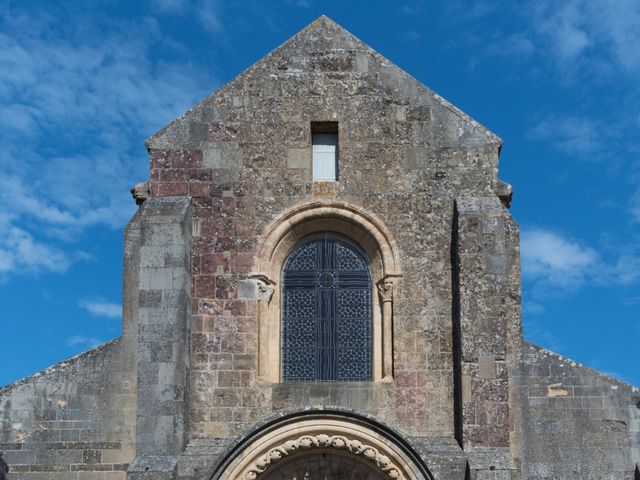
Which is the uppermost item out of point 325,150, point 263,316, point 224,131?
point 224,131

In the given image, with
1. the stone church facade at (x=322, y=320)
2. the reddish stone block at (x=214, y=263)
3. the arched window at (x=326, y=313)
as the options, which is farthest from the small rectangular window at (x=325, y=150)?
the reddish stone block at (x=214, y=263)

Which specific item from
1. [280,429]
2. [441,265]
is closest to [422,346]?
[441,265]

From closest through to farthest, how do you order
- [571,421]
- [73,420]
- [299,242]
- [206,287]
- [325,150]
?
1. [571,421]
2. [73,420]
3. [206,287]
4. [299,242]
5. [325,150]

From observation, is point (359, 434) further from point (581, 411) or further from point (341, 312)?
point (581, 411)

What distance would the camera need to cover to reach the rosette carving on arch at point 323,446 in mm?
15078

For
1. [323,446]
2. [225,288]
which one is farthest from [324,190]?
[323,446]

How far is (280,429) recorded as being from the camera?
15.2 metres

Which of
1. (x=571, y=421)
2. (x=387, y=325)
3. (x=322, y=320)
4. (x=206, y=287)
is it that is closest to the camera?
(x=571, y=421)

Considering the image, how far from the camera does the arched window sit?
16.2 meters

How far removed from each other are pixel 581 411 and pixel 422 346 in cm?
228

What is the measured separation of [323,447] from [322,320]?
1.96 meters

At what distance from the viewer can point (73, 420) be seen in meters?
15.9

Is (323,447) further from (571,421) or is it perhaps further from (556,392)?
(571,421)

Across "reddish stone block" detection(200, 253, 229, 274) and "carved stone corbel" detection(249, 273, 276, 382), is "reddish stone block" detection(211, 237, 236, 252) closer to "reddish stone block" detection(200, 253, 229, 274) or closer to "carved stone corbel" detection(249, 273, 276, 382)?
"reddish stone block" detection(200, 253, 229, 274)
